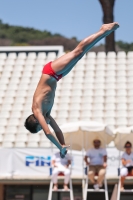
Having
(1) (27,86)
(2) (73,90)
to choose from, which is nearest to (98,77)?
(2) (73,90)

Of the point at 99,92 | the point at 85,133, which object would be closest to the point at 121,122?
the point at 99,92

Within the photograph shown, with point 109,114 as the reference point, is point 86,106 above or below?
above

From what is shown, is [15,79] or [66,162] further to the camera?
[15,79]

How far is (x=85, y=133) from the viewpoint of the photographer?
15.0 m

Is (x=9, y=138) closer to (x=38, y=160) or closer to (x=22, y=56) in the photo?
(x=38, y=160)

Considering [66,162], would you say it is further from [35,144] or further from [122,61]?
[122,61]

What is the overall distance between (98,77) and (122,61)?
122cm

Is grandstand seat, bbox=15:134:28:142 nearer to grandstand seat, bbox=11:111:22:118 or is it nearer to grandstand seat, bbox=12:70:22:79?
grandstand seat, bbox=11:111:22:118

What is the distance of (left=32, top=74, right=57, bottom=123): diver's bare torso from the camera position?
6902 mm

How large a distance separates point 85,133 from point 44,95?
26.8 feet

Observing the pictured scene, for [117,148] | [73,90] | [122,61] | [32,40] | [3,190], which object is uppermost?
[32,40]

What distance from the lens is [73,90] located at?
67.7ft

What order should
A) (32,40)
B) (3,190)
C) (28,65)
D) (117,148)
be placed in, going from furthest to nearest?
(32,40) < (28,65) < (3,190) < (117,148)

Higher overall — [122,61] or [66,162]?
[122,61]
